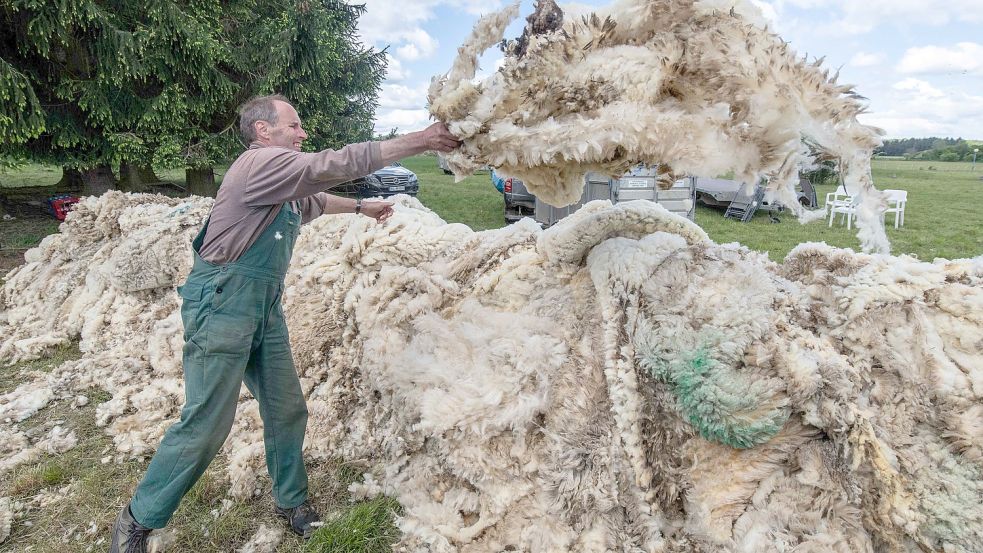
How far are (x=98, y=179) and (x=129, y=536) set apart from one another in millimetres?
9673

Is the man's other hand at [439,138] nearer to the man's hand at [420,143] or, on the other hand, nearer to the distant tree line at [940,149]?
the man's hand at [420,143]

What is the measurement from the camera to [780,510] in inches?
67.1

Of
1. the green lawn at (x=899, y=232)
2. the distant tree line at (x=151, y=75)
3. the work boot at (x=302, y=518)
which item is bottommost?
the work boot at (x=302, y=518)

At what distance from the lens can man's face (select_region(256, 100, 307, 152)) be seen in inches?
85.9

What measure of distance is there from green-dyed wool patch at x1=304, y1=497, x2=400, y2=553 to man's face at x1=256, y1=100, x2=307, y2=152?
157 centimetres

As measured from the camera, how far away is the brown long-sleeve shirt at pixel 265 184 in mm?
1814

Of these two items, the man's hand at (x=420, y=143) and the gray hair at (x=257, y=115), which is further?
the gray hair at (x=257, y=115)

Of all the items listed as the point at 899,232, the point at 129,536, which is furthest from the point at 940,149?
the point at 129,536

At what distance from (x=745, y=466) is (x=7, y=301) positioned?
653 centimetres

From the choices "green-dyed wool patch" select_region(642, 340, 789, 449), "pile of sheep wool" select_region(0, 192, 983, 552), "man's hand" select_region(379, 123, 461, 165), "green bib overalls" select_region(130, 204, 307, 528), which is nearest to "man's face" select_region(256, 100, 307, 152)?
"green bib overalls" select_region(130, 204, 307, 528)

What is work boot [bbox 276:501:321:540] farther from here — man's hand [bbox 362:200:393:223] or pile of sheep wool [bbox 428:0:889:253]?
pile of sheep wool [bbox 428:0:889:253]

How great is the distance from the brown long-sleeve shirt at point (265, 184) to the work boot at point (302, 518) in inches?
45.0

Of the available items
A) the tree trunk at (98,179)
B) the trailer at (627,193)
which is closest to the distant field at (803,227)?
the tree trunk at (98,179)

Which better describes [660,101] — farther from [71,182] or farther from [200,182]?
[71,182]
